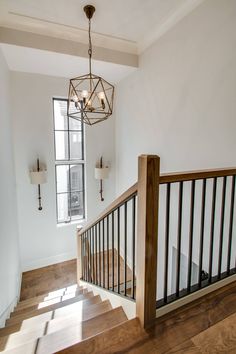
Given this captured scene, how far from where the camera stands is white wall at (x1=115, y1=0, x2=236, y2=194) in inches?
82.4

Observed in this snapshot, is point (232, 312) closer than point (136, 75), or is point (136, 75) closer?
point (232, 312)

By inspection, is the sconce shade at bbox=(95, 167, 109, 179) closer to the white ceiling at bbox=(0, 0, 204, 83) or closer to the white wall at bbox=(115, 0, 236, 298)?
the white wall at bbox=(115, 0, 236, 298)

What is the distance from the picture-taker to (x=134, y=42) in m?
3.33

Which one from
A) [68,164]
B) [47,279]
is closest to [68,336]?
[47,279]

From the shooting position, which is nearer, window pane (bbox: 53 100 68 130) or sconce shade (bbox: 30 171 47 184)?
sconce shade (bbox: 30 171 47 184)

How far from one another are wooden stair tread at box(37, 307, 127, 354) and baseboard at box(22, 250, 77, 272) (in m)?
2.99

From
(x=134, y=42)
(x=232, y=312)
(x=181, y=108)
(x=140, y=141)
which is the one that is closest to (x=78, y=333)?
(x=232, y=312)

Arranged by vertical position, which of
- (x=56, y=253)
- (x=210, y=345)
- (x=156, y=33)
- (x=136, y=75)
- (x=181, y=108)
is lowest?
(x=56, y=253)

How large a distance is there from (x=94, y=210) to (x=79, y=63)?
3.02 metres

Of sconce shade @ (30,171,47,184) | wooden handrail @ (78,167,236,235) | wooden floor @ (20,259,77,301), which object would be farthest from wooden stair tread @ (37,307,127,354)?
sconce shade @ (30,171,47,184)

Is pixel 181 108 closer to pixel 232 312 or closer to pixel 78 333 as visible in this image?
pixel 232 312

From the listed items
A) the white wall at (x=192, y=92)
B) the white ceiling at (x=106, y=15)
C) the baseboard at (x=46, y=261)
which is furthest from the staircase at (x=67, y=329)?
the white ceiling at (x=106, y=15)

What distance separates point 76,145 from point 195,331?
159 inches

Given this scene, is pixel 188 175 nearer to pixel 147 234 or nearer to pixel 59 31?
pixel 147 234
